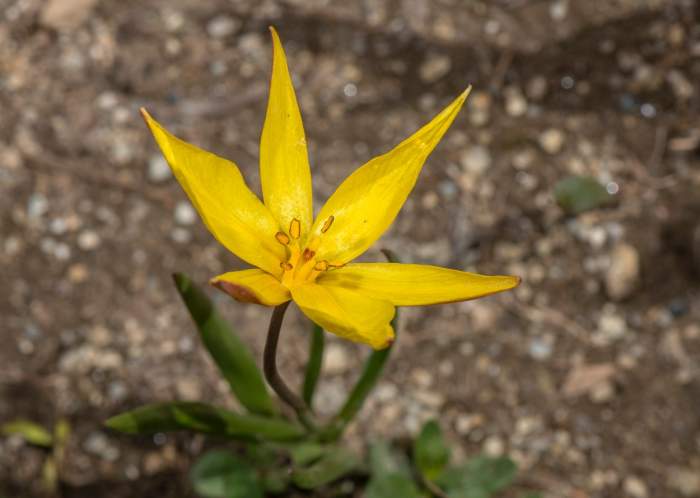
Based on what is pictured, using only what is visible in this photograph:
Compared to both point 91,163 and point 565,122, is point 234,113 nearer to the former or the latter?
point 91,163

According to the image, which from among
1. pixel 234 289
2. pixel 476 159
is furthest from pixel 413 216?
pixel 234 289

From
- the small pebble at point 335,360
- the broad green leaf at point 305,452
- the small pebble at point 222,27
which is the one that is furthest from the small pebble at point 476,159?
the broad green leaf at point 305,452

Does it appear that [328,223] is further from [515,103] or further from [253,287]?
[515,103]

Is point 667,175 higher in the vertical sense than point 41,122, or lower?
lower

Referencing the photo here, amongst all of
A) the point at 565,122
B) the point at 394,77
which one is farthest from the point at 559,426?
the point at 394,77

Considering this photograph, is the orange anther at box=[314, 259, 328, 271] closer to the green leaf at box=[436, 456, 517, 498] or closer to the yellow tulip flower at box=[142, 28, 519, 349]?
the yellow tulip flower at box=[142, 28, 519, 349]
